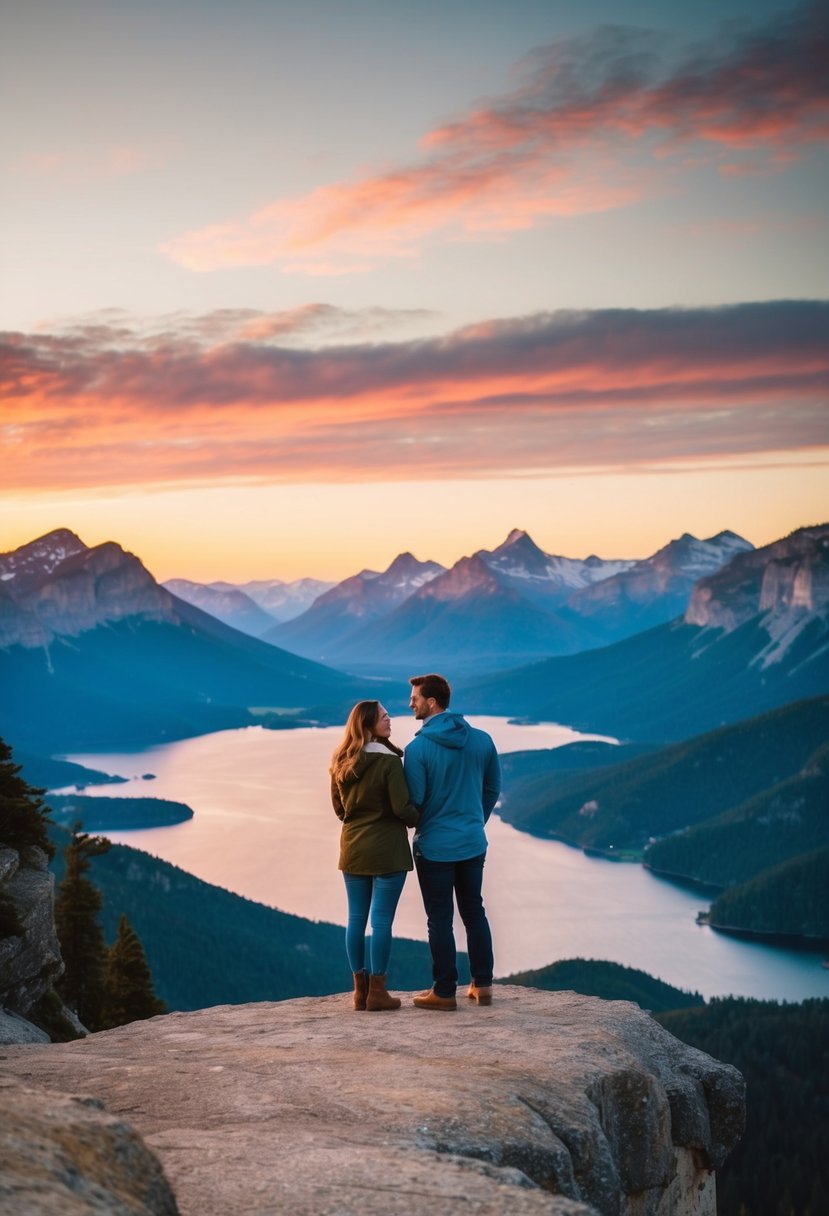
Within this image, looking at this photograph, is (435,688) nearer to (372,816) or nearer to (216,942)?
(372,816)

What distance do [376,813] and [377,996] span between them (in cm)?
280

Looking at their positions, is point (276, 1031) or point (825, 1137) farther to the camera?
point (825, 1137)

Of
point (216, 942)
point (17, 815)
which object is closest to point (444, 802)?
point (17, 815)

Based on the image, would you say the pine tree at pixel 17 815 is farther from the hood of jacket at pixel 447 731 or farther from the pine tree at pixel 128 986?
the pine tree at pixel 128 986

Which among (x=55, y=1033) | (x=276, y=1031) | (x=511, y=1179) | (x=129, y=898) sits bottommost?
(x=129, y=898)

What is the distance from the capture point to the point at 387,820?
50.4 ft

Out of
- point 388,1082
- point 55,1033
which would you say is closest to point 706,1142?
point 388,1082

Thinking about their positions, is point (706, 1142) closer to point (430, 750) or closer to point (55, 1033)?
point (430, 750)

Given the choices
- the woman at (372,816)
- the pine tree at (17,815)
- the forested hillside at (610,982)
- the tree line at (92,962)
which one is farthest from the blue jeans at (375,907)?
the forested hillside at (610,982)

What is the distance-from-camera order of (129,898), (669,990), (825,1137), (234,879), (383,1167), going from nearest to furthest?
(383,1167) < (825,1137) < (129,898) < (669,990) < (234,879)

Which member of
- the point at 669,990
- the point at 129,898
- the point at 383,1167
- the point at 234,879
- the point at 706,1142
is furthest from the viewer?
the point at 234,879

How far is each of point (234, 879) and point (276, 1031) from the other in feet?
593

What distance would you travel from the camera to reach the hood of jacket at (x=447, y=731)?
1529 cm

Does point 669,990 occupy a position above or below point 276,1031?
below
